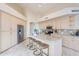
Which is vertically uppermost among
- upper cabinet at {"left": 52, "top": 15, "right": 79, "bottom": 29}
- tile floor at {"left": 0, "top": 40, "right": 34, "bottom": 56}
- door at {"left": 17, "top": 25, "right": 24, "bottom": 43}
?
upper cabinet at {"left": 52, "top": 15, "right": 79, "bottom": 29}

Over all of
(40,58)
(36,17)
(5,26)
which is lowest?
(40,58)

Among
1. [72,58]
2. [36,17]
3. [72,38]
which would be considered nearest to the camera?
[72,58]

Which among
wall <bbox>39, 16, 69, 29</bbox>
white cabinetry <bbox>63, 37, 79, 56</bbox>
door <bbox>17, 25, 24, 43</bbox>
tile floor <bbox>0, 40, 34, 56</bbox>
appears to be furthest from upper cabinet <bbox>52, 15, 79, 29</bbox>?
tile floor <bbox>0, 40, 34, 56</bbox>

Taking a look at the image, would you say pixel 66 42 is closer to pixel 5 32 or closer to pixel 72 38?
pixel 72 38

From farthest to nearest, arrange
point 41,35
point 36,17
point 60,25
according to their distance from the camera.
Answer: point 60,25 → point 41,35 → point 36,17

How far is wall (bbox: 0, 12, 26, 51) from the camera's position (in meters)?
4.05

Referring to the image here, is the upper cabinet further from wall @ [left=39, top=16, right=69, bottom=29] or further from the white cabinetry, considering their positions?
the white cabinetry

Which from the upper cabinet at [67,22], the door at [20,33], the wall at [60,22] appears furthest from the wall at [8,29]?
the upper cabinet at [67,22]

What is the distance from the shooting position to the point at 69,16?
16.1 ft

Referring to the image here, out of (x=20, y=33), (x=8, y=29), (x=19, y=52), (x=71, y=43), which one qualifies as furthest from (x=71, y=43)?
(x=8, y=29)

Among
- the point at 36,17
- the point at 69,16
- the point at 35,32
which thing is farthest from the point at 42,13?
the point at 69,16

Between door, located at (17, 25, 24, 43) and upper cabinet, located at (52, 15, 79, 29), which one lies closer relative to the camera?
upper cabinet, located at (52, 15, 79, 29)

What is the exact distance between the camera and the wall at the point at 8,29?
13.3 ft

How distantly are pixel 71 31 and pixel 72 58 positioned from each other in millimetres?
2562
